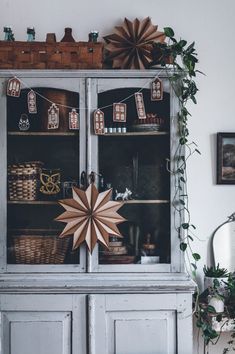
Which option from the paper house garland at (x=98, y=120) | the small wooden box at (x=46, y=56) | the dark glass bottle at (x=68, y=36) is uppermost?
the dark glass bottle at (x=68, y=36)

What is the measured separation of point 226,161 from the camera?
2824mm

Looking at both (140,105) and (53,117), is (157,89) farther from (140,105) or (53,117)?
(53,117)

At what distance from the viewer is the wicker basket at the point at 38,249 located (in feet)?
8.11

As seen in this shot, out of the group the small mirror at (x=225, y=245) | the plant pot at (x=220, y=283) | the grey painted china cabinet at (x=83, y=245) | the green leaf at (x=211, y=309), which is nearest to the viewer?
the grey painted china cabinet at (x=83, y=245)

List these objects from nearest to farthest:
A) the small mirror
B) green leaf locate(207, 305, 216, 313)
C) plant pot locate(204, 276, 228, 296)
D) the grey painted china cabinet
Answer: the grey painted china cabinet, green leaf locate(207, 305, 216, 313), plant pot locate(204, 276, 228, 296), the small mirror

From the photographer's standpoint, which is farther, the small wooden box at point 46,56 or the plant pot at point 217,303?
the plant pot at point 217,303

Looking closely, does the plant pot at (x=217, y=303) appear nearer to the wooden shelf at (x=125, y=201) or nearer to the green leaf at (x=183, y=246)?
the green leaf at (x=183, y=246)

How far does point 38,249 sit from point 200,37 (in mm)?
1429

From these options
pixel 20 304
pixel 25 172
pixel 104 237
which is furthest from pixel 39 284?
pixel 25 172

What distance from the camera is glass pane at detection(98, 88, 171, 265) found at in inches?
97.6

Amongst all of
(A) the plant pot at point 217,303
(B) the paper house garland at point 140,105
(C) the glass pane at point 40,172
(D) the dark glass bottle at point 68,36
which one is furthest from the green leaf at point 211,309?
(D) the dark glass bottle at point 68,36

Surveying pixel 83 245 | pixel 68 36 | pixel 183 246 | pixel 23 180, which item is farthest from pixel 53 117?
pixel 183 246

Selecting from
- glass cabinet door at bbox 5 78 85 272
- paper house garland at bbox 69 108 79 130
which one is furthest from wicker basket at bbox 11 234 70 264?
paper house garland at bbox 69 108 79 130

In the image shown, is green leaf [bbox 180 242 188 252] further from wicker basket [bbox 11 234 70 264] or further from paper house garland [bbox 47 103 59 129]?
paper house garland [bbox 47 103 59 129]
